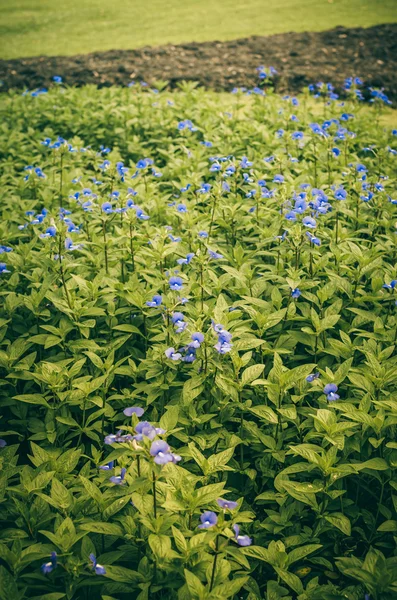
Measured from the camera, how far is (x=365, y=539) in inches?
77.3

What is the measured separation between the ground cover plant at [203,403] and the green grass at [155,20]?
8646mm

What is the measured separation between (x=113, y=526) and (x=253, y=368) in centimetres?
87

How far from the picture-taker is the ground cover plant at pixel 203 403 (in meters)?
1.66

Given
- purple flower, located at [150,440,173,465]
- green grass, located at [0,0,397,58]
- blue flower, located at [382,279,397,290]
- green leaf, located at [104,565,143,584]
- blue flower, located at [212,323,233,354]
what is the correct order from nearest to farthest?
purple flower, located at [150,440,173,465] < green leaf, located at [104,565,143,584] < blue flower, located at [212,323,233,354] < blue flower, located at [382,279,397,290] < green grass, located at [0,0,397,58]

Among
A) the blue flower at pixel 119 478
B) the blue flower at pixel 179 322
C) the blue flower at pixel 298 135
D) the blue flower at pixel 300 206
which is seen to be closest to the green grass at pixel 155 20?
the blue flower at pixel 298 135

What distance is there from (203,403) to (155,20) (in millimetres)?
12421

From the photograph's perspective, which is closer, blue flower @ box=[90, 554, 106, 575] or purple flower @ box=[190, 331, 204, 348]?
blue flower @ box=[90, 554, 106, 575]

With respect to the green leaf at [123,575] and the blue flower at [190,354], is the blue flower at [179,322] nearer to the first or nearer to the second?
the blue flower at [190,354]

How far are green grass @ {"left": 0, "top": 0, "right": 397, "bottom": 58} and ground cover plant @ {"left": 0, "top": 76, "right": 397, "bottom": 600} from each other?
8.65 meters

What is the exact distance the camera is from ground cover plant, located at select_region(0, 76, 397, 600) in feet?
5.46

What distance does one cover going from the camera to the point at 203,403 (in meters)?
2.26

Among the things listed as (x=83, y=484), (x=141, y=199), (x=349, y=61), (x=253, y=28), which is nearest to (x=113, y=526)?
(x=83, y=484)

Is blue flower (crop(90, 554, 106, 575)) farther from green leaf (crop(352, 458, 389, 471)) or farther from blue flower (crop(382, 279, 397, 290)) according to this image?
blue flower (crop(382, 279, 397, 290))

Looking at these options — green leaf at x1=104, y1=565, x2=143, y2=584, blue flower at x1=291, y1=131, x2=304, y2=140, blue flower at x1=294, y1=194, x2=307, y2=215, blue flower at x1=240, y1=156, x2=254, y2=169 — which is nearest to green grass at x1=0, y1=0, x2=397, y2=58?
blue flower at x1=291, y1=131, x2=304, y2=140
